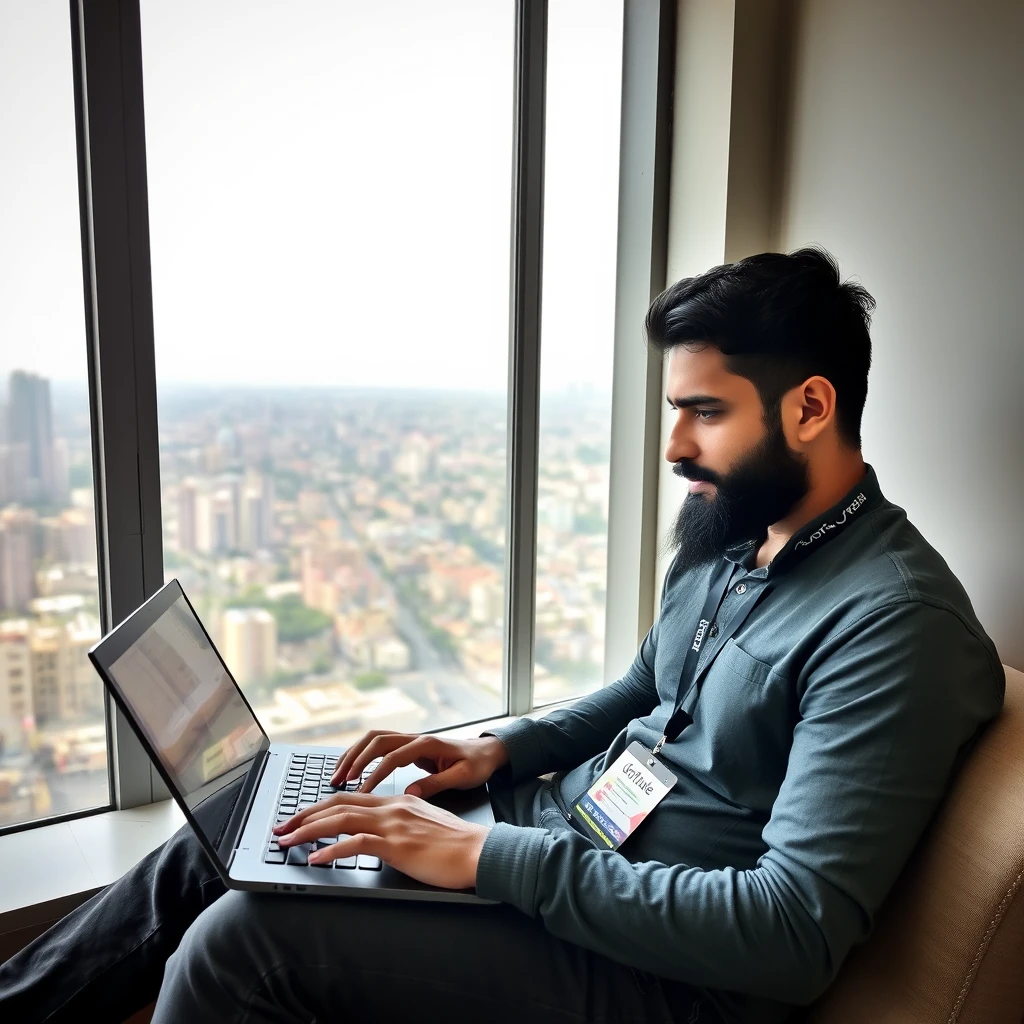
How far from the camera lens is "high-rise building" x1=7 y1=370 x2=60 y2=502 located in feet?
4.87

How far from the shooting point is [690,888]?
95 centimetres

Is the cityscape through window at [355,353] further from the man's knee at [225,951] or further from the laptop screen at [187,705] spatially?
the man's knee at [225,951]

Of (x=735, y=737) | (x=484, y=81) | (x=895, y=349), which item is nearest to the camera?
(x=735, y=737)

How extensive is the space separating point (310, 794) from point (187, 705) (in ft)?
0.71

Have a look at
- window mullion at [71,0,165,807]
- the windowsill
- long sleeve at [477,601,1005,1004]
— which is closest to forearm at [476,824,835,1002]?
long sleeve at [477,601,1005,1004]

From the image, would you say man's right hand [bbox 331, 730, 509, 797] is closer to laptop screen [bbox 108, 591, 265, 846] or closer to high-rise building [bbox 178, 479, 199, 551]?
laptop screen [bbox 108, 591, 265, 846]

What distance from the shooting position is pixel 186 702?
1.15 m

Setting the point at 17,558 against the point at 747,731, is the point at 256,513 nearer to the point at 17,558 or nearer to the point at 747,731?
the point at 17,558

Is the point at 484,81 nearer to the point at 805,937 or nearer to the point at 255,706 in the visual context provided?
the point at 255,706

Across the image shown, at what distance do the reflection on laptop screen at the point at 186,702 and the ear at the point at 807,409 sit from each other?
87 centimetres

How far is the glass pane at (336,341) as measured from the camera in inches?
64.4

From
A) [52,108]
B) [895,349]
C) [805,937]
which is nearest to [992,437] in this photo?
[895,349]

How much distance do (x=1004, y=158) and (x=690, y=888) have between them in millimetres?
1186

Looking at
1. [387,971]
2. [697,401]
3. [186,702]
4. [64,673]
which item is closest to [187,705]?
[186,702]
